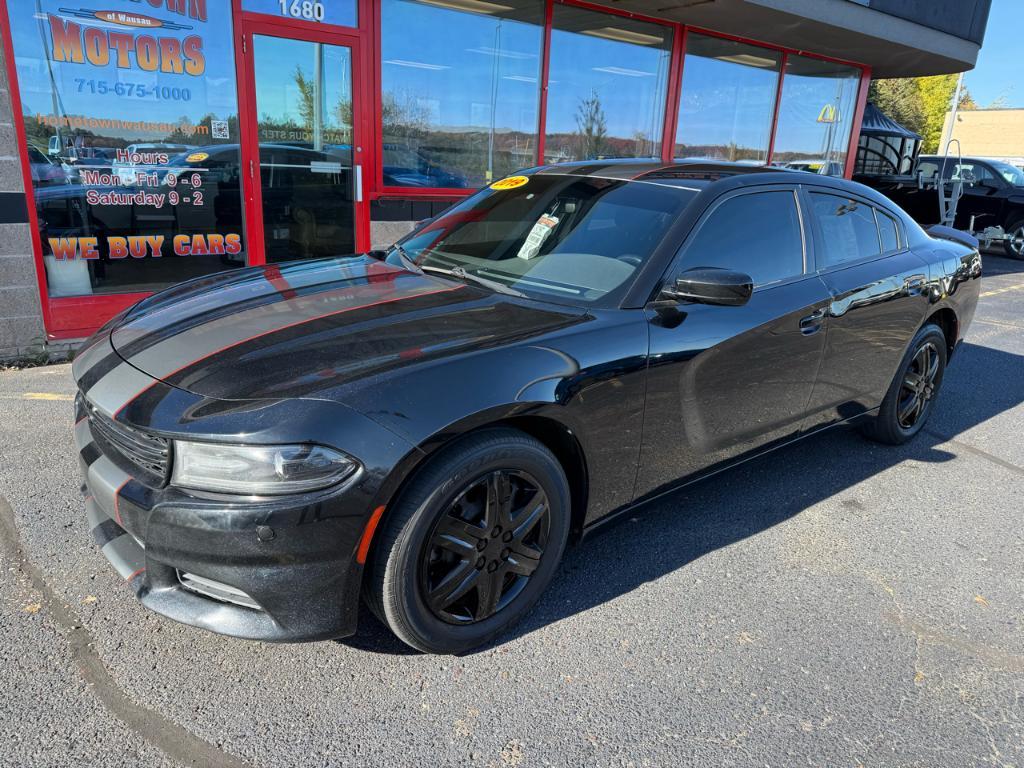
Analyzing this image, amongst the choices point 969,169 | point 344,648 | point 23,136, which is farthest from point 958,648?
point 969,169

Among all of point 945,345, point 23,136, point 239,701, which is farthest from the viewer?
point 23,136

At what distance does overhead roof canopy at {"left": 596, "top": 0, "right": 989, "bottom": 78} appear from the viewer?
8398 millimetres

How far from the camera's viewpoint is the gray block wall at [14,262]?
525 centimetres

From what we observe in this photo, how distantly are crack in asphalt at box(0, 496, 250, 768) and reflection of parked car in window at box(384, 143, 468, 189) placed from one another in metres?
5.40

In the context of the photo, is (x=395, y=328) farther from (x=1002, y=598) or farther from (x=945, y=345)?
(x=945, y=345)

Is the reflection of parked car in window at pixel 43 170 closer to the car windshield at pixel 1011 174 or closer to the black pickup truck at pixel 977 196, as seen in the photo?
→ the black pickup truck at pixel 977 196

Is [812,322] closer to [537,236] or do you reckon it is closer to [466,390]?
[537,236]

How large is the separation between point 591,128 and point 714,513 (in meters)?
6.73

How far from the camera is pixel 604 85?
29.5ft

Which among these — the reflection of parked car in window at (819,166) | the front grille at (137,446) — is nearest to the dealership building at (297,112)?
the reflection of parked car in window at (819,166)

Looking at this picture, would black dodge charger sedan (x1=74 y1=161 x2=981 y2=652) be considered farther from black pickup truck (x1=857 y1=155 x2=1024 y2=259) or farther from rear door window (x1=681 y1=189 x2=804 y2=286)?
black pickup truck (x1=857 y1=155 x2=1024 y2=259)

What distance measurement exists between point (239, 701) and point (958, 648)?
2505 mm

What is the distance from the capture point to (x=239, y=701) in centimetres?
220

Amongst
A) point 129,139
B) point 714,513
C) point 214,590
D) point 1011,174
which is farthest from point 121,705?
point 1011,174
